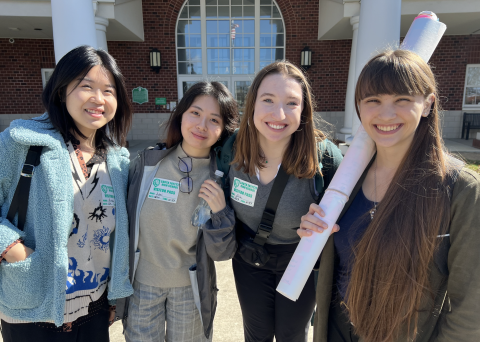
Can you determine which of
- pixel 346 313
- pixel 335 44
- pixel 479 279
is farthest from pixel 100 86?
pixel 335 44

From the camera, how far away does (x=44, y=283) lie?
1.44m

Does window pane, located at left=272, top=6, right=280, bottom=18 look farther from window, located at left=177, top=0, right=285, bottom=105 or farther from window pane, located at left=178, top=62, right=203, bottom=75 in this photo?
window pane, located at left=178, top=62, right=203, bottom=75

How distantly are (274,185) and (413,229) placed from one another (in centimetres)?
80

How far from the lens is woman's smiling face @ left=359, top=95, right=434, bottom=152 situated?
1.24 m

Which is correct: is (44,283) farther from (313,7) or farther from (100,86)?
(313,7)

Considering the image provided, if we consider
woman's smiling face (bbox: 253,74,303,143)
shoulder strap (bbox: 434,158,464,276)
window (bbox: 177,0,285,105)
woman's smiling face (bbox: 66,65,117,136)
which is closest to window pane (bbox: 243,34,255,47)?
window (bbox: 177,0,285,105)

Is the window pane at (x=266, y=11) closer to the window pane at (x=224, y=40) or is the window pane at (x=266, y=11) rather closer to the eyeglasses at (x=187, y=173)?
the window pane at (x=224, y=40)

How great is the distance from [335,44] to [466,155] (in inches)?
225

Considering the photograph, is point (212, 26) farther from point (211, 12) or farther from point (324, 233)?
point (324, 233)

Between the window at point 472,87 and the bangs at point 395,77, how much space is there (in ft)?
43.0

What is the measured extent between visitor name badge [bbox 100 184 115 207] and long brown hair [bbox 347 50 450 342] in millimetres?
1319

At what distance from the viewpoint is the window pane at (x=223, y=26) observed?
11.2m

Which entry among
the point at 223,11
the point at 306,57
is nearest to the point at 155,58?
the point at 223,11

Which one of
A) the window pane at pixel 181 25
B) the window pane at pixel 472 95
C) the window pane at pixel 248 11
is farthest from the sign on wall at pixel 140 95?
the window pane at pixel 472 95
